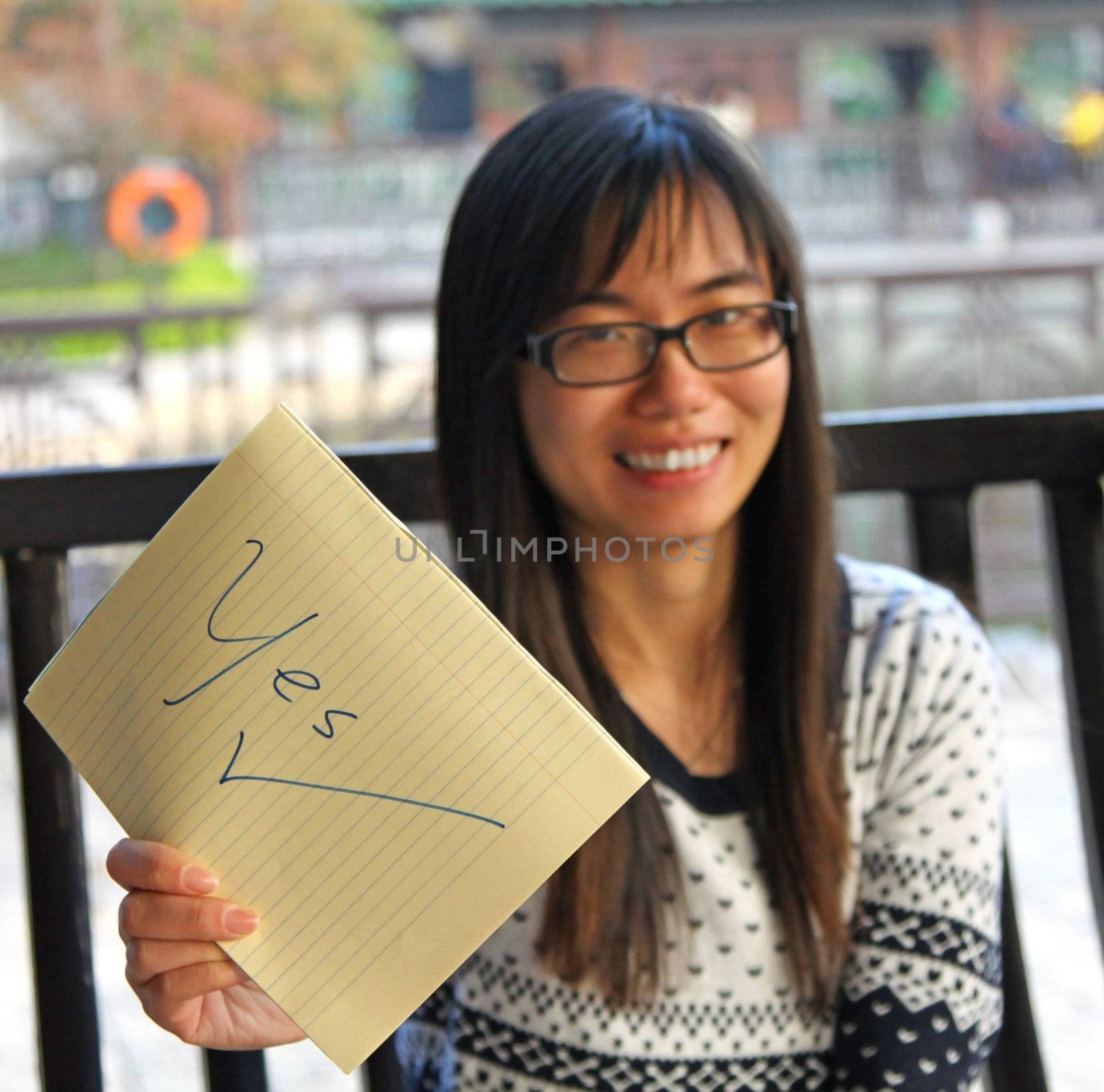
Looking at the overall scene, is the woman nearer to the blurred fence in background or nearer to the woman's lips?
the woman's lips

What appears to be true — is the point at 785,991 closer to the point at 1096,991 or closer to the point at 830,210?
the point at 1096,991

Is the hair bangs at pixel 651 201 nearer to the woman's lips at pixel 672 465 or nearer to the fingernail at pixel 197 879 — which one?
the woman's lips at pixel 672 465

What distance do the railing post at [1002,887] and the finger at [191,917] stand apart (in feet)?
1.24

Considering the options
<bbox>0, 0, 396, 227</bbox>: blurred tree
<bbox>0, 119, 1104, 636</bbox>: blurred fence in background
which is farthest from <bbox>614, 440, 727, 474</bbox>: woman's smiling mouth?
<bbox>0, 0, 396, 227</bbox>: blurred tree

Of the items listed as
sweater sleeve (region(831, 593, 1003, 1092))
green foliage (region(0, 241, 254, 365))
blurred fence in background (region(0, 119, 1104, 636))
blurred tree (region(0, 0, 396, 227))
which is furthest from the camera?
blurred tree (region(0, 0, 396, 227))

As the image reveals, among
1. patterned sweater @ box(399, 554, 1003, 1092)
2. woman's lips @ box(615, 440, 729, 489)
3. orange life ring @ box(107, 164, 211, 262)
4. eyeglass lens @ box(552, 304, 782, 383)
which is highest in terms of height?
orange life ring @ box(107, 164, 211, 262)

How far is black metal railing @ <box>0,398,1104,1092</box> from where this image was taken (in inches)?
23.5

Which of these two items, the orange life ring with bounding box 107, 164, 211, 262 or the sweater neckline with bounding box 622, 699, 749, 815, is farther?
the orange life ring with bounding box 107, 164, 211, 262

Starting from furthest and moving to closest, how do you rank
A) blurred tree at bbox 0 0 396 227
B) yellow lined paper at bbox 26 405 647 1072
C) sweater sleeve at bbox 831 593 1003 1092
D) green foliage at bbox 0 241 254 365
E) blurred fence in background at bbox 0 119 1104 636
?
blurred tree at bbox 0 0 396 227
green foliage at bbox 0 241 254 365
blurred fence in background at bbox 0 119 1104 636
sweater sleeve at bbox 831 593 1003 1092
yellow lined paper at bbox 26 405 647 1072

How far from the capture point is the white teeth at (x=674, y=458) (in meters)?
0.55

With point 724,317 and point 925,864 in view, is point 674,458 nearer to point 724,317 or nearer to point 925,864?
point 724,317

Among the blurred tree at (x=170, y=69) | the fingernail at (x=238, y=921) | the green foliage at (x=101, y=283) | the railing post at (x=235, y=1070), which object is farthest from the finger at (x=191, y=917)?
the blurred tree at (x=170, y=69)

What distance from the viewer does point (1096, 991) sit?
4.77ft

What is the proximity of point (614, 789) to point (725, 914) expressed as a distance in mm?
208
